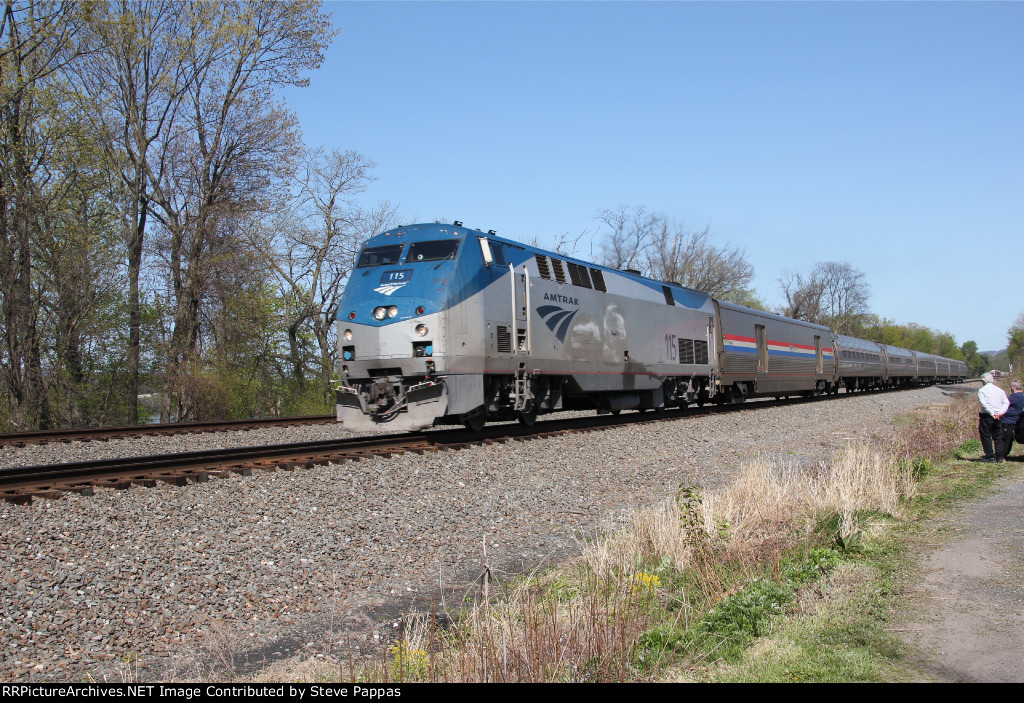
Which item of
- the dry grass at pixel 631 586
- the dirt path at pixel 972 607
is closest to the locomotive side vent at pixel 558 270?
the dry grass at pixel 631 586

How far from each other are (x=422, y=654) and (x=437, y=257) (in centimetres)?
906

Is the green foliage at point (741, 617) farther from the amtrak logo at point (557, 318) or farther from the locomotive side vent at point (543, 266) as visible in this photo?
the locomotive side vent at point (543, 266)

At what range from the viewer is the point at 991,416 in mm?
11766

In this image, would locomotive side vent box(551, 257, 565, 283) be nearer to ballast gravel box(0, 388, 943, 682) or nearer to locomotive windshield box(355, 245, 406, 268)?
locomotive windshield box(355, 245, 406, 268)

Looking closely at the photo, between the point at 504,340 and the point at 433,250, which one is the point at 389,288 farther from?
the point at 504,340

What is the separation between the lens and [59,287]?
70.5 feet

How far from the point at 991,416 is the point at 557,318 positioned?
7.79 m

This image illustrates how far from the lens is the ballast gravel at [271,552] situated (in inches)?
188

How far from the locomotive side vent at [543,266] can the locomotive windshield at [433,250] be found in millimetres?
2552

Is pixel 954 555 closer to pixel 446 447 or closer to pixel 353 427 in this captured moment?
pixel 446 447

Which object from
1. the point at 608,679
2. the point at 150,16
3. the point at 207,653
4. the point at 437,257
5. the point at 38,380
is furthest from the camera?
the point at 150,16

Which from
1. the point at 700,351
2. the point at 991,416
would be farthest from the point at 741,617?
the point at 700,351

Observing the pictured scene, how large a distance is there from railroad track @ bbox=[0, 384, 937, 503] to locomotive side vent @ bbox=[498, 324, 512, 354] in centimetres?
162

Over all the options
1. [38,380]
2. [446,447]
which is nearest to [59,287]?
[38,380]
